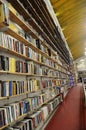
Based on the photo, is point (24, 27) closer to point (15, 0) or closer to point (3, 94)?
point (15, 0)

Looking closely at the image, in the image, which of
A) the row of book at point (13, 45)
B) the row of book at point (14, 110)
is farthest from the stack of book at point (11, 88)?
the row of book at point (13, 45)

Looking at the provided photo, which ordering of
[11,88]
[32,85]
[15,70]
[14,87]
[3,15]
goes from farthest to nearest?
[32,85], [15,70], [14,87], [11,88], [3,15]

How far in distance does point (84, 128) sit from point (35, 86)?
147 cm

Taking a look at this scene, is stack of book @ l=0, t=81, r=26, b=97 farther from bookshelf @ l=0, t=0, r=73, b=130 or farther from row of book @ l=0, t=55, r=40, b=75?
row of book @ l=0, t=55, r=40, b=75

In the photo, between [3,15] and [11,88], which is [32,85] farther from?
[3,15]

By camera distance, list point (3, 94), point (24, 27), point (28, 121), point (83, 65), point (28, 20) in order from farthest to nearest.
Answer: point (83, 65), point (28, 20), point (24, 27), point (28, 121), point (3, 94)

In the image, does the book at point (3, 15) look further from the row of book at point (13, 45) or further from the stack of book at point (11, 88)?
the stack of book at point (11, 88)

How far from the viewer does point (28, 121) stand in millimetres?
3271

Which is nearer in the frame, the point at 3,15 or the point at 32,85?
the point at 3,15

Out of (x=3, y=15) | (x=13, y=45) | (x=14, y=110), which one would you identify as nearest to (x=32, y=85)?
(x=14, y=110)

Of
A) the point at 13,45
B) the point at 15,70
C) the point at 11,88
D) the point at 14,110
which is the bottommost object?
the point at 14,110

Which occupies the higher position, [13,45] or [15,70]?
[13,45]

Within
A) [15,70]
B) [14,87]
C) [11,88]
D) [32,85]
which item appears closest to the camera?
[11,88]

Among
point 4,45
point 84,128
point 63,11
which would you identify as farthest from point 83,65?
point 4,45
